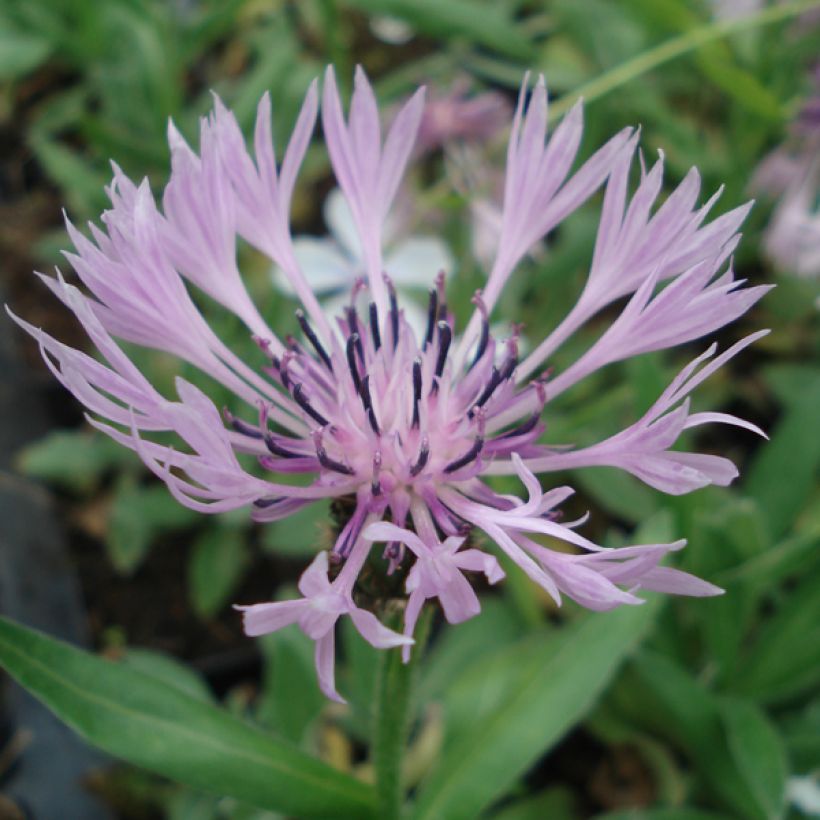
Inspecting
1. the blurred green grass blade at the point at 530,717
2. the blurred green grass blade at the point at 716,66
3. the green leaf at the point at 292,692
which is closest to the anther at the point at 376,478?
the blurred green grass blade at the point at 530,717

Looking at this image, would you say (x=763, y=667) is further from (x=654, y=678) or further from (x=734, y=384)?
(x=734, y=384)

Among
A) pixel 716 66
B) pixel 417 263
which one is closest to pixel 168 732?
pixel 417 263

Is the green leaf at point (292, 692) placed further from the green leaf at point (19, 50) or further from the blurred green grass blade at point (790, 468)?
the green leaf at point (19, 50)

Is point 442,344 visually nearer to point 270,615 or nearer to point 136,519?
point 270,615

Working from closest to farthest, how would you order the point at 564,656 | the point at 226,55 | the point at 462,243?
A: the point at 564,656, the point at 462,243, the point at 226,55

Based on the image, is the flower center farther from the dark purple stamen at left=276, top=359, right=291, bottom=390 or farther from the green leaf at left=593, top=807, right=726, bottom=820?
the green leaf at left=593, top=807, right=726, bottom=820

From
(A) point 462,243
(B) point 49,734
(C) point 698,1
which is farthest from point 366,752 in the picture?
(C) point 698,1

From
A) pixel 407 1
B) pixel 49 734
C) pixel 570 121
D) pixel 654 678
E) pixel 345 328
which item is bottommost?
pixel 49 734
